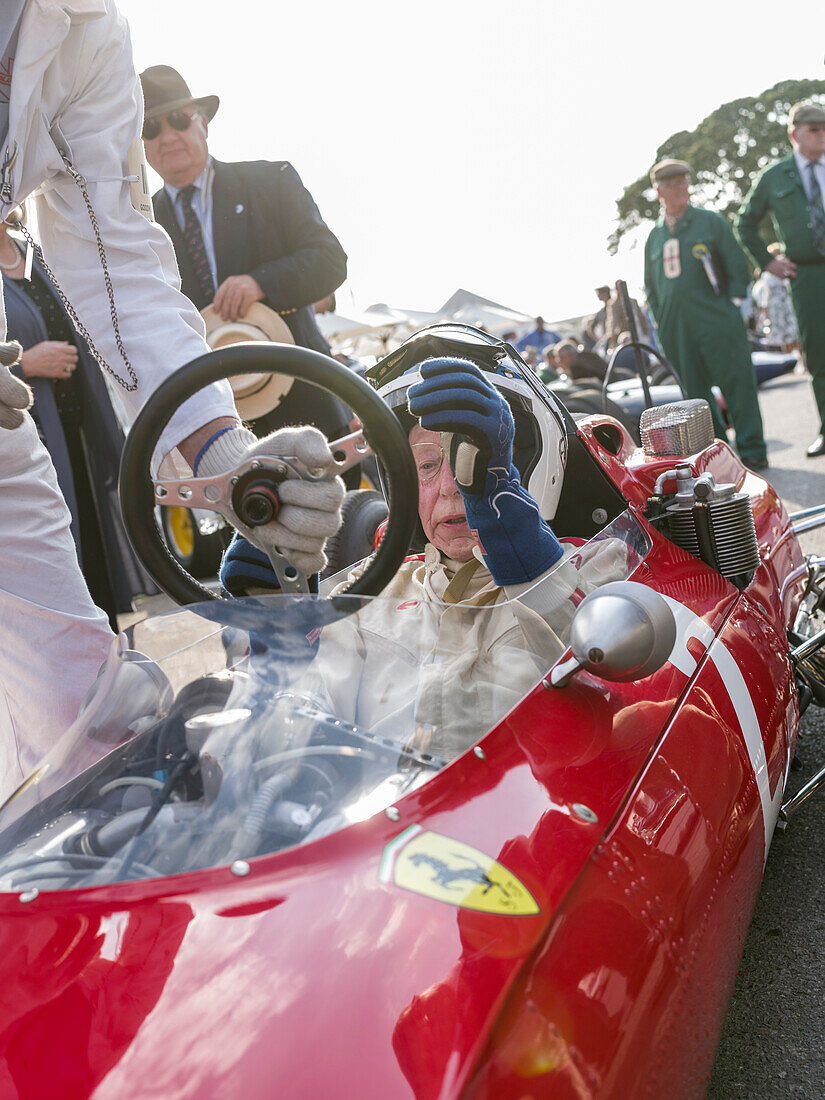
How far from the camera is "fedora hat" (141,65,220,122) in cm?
345

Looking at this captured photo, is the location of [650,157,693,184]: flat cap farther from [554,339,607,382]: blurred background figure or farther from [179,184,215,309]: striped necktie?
[179,184,215,309]: striped necktie

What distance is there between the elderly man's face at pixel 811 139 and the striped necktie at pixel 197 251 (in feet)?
13.4

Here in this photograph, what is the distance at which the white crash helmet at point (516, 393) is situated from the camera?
2.09m

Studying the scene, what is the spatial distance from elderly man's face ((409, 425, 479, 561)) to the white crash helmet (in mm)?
107

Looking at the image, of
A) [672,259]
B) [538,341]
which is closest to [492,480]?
[672,259]

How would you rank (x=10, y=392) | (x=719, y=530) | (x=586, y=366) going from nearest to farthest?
1. (x=10, y=392)
2. (x=719, y=530)
3. (x=586, y=366)

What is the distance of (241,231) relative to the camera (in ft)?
11.9

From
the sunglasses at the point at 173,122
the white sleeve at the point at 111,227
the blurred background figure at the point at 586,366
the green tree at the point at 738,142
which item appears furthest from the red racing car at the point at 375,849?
the green tree at the point at 738,142

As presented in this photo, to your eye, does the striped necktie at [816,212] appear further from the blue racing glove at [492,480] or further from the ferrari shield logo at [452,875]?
the ferrari shield logo at [452,875]

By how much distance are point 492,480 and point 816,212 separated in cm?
521

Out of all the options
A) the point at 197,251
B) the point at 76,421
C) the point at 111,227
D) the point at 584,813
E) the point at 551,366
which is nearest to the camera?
the point at 584,813

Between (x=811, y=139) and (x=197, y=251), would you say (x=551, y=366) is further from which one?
(x=197, y=251)

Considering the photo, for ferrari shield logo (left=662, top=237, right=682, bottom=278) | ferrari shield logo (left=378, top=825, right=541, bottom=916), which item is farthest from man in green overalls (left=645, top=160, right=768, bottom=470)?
ferrari shield logo (left=378, top=825, right=541, bottom=916)

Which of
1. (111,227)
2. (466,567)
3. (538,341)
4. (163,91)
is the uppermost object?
(163,91)
